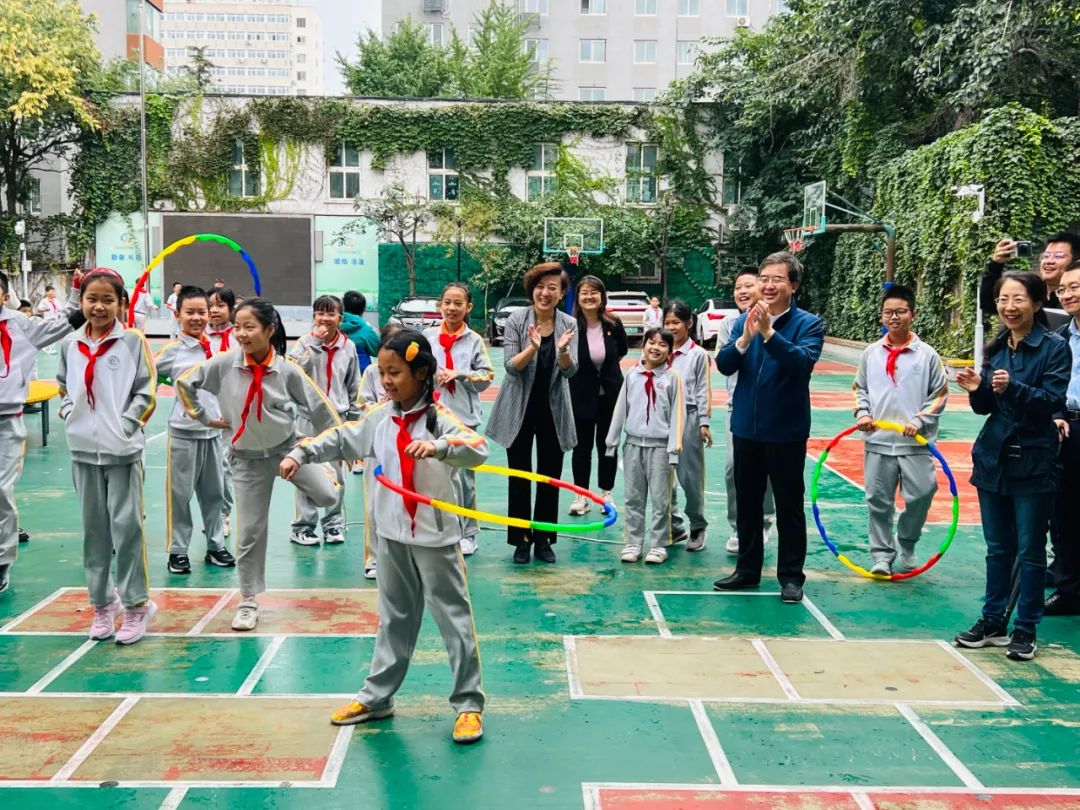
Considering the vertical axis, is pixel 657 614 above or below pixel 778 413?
below

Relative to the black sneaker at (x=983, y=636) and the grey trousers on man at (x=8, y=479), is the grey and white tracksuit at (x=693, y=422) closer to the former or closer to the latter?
the black sneaker at (x=983, y=636)

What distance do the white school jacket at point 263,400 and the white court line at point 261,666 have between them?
953 millimetres

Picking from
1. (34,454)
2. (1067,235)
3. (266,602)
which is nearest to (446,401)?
(266,602)

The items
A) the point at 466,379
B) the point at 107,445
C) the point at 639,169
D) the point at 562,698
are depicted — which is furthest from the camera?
the point at 639,169

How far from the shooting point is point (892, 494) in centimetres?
684

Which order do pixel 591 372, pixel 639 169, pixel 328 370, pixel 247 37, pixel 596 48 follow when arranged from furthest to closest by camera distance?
pixel 247 37, pixel 596 48, pixel 639 169, pixel 591 372, pixel 328 370

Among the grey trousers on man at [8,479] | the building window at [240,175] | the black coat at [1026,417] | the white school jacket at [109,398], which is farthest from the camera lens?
the building window at [240,175]

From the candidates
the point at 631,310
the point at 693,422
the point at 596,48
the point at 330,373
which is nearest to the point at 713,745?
the point at 693,422

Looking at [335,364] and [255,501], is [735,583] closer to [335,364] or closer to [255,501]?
[255,501]

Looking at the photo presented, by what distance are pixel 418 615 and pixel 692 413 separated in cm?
344

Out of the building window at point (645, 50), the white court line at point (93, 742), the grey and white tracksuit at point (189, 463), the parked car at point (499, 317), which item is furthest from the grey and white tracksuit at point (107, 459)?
the building window at point (645, 50)

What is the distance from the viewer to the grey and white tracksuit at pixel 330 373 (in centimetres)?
738

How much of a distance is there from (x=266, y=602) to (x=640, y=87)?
164 ft

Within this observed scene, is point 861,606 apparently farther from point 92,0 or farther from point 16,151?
point 92,0
